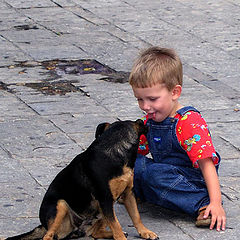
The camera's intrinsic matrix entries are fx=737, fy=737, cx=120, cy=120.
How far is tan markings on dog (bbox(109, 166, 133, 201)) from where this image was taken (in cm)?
395

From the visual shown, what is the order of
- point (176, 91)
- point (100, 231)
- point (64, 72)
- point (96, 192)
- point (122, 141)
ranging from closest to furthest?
point (96, 192) < point (122, 141) < point (100, 231) < point (176, 91) < point (64, 72)

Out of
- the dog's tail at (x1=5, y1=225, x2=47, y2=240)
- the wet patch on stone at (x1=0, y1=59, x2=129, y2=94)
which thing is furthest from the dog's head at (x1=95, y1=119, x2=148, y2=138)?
the wet patch on stone at (x1=0, y1=59, x2=129, y2=94)

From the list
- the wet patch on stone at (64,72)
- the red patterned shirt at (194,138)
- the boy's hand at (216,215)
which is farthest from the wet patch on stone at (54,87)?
the boy's hand at (216,215)

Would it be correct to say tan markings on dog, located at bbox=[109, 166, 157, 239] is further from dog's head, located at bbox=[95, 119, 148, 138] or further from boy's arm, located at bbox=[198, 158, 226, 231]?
boy's arm, located at bbox=[198, 158, 226, 231]

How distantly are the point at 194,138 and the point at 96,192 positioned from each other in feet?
2.36

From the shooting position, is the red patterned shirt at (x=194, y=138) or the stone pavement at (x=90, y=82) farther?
the stone pavement at (x=90, y=82)

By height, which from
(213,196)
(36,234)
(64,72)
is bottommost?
(64,72)

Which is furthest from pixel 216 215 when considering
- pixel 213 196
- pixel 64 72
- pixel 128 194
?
pixel 64 72

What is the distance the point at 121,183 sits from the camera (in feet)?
13.0

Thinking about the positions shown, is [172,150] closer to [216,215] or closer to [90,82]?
[216,215]

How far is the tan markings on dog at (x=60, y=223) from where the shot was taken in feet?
12.9

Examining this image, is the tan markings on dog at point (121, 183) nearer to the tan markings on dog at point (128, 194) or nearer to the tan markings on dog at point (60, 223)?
the tan markings on dog at point (128, 194)

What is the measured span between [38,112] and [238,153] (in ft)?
6.08

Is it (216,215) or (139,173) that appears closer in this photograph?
(216,215)
